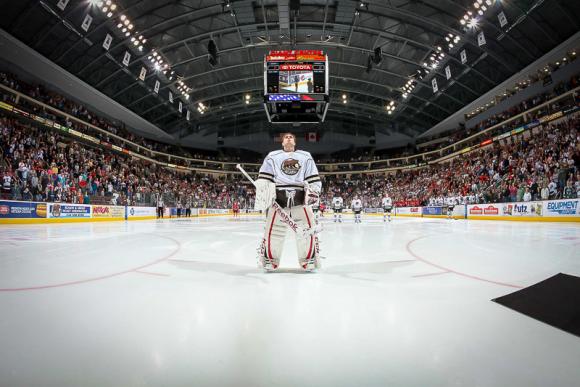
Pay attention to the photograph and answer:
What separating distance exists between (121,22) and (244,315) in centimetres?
2143

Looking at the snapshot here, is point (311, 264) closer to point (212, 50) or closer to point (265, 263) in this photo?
point (265, 263)

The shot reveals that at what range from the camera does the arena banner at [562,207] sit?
1334 centimetres

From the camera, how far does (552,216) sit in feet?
47.2

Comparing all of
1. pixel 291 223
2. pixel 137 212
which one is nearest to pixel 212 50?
pixel 137 212

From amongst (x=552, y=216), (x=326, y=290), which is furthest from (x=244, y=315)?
(x=552, y=216)

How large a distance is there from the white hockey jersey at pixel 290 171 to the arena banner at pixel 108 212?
17.7m

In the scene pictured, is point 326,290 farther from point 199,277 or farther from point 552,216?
point 552,216

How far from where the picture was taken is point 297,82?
11.5 meters

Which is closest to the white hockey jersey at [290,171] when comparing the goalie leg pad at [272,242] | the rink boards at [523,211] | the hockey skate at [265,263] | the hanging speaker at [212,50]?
the goalie leg pad at [272,242]

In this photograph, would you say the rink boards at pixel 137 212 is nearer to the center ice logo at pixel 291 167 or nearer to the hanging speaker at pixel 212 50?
the hanging speaker at pixel 212 50

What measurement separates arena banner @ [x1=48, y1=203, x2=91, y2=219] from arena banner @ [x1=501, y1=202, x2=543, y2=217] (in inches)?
1013

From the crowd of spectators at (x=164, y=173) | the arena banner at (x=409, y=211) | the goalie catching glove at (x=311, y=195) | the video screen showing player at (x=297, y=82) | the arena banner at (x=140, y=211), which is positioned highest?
the video screen showing player at (x=297, y=82)

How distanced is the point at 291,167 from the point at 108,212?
1856 centimetres

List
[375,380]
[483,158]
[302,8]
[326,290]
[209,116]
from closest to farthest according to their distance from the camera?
1. [375,380]
2. [326,290]
3. [302,8]
4. [483,158]
5. [209,116]
